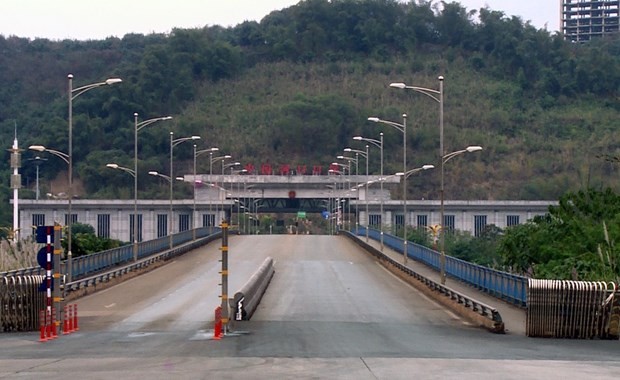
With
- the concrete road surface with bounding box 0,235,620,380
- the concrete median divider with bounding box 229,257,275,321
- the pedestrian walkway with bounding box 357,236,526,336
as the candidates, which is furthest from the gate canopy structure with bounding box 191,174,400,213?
the concrete median divider with bounding box 229,257,275,321

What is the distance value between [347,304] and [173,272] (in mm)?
23656

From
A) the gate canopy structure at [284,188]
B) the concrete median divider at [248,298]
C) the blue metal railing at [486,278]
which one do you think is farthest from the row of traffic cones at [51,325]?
the gate canopy structure at [284,188]

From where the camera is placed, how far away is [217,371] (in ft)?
82.4

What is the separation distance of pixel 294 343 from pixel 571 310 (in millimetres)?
10017

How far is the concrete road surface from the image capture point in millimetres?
25594

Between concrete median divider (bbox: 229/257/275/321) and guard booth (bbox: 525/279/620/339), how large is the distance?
989 centimetres

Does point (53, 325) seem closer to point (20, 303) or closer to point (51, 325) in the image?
point (51, 325)

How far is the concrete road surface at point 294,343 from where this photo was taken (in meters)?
25.6

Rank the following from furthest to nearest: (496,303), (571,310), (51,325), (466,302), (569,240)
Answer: (569,240) < (496,303) < (466,302) < (571,310) < (51,325)

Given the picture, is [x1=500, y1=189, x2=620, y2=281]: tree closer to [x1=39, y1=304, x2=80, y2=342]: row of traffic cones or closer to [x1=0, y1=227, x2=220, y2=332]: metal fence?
[x1=39, y1=304, x2=80, y2=342]: row of traffic cones

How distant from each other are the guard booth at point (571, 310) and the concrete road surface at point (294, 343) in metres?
1.04

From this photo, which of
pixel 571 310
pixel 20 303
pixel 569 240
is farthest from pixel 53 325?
pixel 569 240

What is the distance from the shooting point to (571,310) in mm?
37688

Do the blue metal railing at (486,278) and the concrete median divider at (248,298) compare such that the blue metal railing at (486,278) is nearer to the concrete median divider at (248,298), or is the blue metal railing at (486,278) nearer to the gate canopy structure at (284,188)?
the concrete median divider at (248,298)
